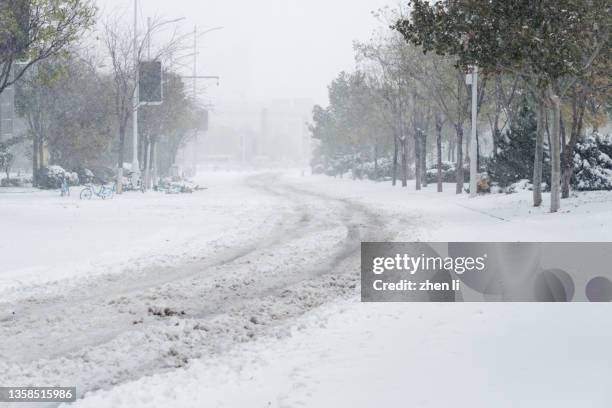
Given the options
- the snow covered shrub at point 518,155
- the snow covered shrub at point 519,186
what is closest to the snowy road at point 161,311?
the snow covered shrub at point 519,186

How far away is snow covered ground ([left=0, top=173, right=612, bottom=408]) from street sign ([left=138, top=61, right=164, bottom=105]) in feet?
70.3

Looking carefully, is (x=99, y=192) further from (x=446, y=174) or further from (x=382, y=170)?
(x=382, y=170)

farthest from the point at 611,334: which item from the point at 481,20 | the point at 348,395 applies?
the point at 481,20

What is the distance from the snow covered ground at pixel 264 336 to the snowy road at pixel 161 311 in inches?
1.0

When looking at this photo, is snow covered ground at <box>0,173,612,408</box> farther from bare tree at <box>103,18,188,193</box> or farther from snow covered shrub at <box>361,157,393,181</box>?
snow covered shrub at <box>361,157,393,181</box>

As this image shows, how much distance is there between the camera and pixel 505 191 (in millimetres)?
30516

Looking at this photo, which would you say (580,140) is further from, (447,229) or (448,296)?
(448,296)

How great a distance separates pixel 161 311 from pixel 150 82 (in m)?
28.7

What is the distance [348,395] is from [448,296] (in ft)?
14.2

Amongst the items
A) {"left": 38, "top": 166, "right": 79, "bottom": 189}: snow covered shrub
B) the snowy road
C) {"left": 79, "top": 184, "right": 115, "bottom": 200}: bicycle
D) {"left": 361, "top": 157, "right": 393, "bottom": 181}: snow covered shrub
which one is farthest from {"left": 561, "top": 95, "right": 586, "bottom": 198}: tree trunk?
{"left": 361, "top": 157, "right": 393, "bottom": 181}: snow covered shrub

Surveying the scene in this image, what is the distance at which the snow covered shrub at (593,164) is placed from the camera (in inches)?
1017
